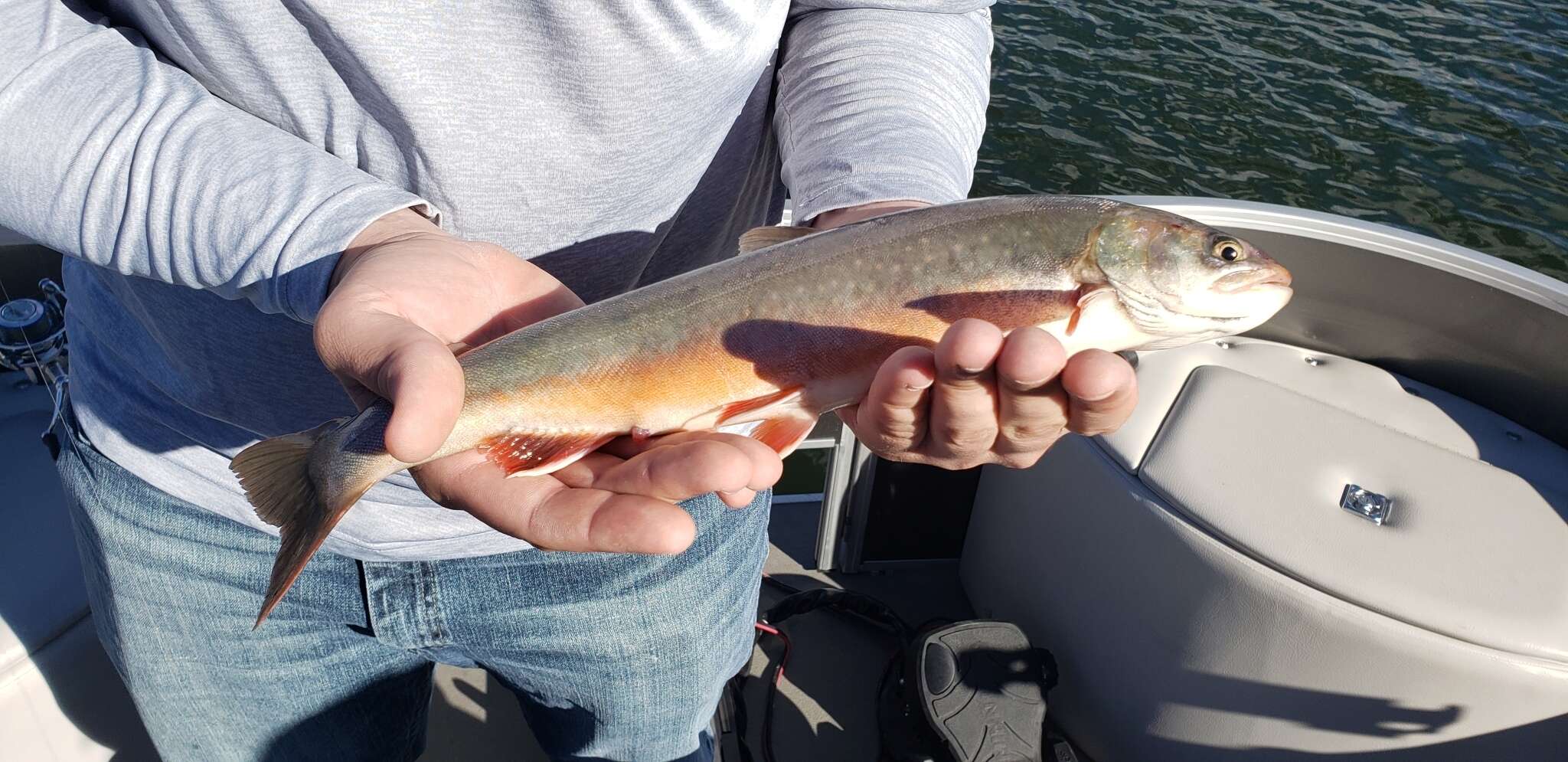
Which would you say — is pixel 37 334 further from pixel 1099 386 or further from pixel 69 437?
pixel 1099 386

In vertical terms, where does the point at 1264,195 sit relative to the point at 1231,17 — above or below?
below

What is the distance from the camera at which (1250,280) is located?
236 centimetres

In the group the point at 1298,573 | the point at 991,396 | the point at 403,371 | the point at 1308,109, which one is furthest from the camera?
the point at 1308,109

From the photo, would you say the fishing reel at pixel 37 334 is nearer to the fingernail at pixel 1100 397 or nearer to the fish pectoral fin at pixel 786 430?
the fish pectoral fin at pixel 786 430

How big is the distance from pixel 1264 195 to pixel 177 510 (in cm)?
1232

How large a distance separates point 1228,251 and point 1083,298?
1.47 ft

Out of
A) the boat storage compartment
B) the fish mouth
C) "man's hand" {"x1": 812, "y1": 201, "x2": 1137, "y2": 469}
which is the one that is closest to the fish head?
the fish mouth

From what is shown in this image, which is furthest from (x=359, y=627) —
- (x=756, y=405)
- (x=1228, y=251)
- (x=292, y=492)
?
(x=1228, y=251)

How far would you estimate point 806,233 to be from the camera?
2.21 meters

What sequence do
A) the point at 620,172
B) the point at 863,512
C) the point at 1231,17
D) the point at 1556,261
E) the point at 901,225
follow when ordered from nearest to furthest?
the point at 620,172, the point at 901,225, the point at 863,512, the point at 1556,261, the point at 1231,17

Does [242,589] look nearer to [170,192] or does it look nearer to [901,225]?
[170,192]

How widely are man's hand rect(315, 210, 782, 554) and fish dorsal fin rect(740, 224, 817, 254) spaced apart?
468 millimetres

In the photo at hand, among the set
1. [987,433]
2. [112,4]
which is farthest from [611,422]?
[112,4]

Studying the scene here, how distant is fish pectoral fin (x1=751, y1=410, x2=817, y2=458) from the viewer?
210 cm
